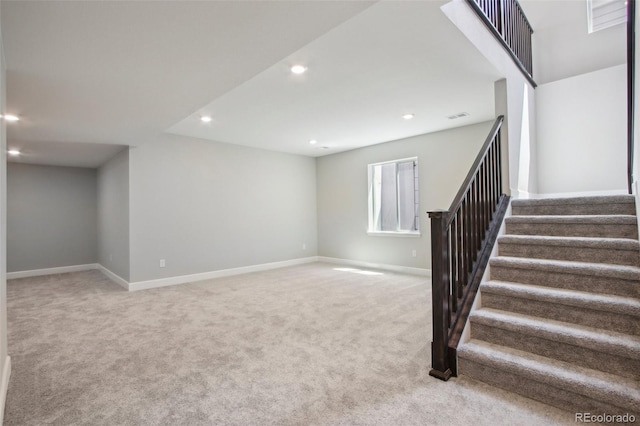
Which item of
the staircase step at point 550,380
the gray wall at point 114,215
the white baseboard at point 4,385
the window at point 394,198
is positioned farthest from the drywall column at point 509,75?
the gray wall at point 114,215

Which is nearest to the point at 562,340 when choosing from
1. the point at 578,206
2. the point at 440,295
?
the point at 440,295

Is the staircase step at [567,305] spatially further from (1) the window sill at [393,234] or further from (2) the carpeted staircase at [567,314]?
(1) the window sill at [393,234]

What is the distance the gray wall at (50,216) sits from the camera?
6.08 m

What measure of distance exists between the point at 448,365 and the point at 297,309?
192 cm

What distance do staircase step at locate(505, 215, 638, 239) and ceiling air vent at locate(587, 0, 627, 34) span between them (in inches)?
137

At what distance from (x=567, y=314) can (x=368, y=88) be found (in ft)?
8.62

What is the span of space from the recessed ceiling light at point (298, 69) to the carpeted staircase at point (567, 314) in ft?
7.64

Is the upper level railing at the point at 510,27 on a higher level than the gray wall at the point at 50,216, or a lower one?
higher

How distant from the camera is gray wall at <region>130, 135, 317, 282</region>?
16.1 ft

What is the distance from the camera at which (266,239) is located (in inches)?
250

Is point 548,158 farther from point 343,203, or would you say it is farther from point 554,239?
point 343,203

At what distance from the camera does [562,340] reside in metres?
1.89

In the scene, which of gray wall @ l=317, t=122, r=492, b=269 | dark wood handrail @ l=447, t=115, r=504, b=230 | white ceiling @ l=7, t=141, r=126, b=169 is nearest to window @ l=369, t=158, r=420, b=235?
gray wall @ l=317, t=122, r=492, b=269

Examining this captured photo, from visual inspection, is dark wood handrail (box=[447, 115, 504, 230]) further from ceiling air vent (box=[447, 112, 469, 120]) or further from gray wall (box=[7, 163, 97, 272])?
gray wall (box=[7, 163, 97, 272])
